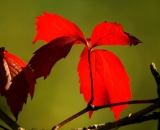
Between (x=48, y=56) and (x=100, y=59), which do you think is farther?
(x=100, y=59)

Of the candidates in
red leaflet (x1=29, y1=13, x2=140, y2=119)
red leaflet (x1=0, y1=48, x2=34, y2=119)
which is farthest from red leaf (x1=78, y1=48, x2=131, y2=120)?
red leaflet (x1=0, y1=48, x2=34, y2=119)

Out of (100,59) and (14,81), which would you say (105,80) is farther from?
(14,81)

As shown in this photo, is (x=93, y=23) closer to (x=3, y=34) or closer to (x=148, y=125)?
(x=3, y=34)

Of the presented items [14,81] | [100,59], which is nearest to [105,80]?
[100,59]

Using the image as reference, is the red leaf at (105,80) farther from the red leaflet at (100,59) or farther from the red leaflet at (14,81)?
the red leaflet at (14,81)

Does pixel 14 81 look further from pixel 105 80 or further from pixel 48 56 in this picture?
pixel 105 80

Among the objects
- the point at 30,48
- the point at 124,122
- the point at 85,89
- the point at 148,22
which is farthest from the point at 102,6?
the point at 124,122

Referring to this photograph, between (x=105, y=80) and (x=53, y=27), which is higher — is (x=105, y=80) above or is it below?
below
